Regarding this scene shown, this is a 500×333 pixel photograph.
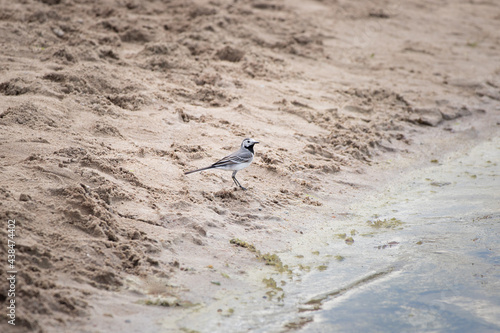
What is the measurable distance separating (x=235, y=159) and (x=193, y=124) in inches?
65.4

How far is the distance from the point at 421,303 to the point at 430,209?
1.94 m

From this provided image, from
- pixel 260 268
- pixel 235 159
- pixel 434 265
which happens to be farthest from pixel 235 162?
pixel 434 265

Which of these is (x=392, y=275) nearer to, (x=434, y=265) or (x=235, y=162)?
(x=434, y=265)

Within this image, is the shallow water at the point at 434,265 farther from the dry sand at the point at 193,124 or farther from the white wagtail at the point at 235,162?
the white wagtail at the point at 235,162

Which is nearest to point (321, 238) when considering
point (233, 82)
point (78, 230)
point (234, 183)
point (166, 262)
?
point (234, 183)

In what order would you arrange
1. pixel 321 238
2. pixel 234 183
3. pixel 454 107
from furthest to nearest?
pixel 454 107, pixel 234 183, pixel 321 238

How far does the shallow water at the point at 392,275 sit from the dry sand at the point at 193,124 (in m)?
0.29

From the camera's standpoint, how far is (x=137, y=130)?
267 inches

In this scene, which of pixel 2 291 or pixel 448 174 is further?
pixel 448 174

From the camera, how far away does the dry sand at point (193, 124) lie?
4.47m

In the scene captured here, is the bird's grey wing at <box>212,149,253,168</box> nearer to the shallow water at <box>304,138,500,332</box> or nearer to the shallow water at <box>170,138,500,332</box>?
the shallow water at <box>170,138,500,332</box>

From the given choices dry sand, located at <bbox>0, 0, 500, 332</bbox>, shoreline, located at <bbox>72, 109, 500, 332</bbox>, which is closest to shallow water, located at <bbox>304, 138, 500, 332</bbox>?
shoreline, located at <bbox>72, 109, 500, 332</bbox>

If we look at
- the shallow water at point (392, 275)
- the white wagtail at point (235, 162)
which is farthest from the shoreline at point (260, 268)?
the white wagtail at point (235, 162)

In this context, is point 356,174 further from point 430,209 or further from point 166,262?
point 166,262
